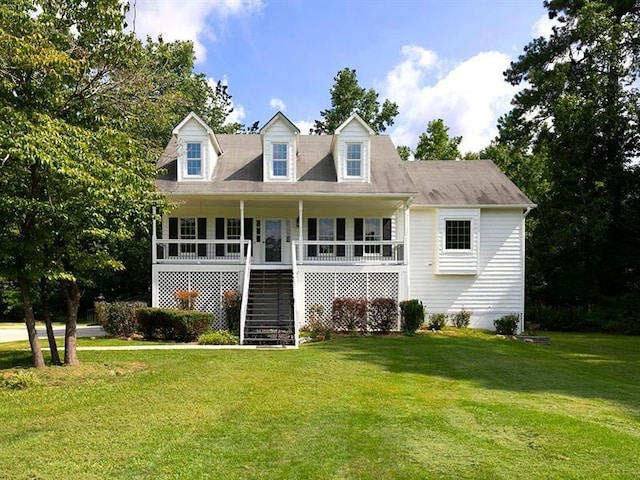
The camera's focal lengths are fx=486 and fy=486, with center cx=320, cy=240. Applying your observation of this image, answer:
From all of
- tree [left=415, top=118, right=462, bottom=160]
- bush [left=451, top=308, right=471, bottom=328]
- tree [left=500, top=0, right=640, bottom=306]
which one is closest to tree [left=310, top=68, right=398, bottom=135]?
tree [left=415, top=118, right=462, bottom=160]

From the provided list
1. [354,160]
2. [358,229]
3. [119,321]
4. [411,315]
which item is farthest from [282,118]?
[119,321]

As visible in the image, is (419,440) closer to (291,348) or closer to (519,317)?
(291,348)

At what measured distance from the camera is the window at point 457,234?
66.0ft

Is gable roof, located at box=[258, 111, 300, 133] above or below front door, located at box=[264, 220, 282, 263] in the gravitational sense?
above

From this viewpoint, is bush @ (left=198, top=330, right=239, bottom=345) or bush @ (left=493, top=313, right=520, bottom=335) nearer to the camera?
bush @ (left=198, top=330, right=239, bottom=345)

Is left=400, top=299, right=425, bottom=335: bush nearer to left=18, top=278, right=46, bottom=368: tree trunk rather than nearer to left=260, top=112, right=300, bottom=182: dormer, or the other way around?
left=260, top=112, right=300, bottom=182: dormer

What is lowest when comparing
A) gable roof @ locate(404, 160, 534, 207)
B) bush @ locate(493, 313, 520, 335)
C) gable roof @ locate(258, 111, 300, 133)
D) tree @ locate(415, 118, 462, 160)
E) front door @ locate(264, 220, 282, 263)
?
bush @ locate(493, 313, 520, 335)

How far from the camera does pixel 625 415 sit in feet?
24.8

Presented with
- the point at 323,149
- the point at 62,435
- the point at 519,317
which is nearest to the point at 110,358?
the point at 62,435

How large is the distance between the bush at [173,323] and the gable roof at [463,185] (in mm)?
9563

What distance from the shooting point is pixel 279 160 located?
65.0ft

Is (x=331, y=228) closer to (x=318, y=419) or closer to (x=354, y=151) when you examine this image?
(x=354, y=151)

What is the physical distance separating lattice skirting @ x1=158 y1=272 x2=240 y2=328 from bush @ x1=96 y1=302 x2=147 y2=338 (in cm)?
175

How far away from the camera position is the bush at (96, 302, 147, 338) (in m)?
16.4
